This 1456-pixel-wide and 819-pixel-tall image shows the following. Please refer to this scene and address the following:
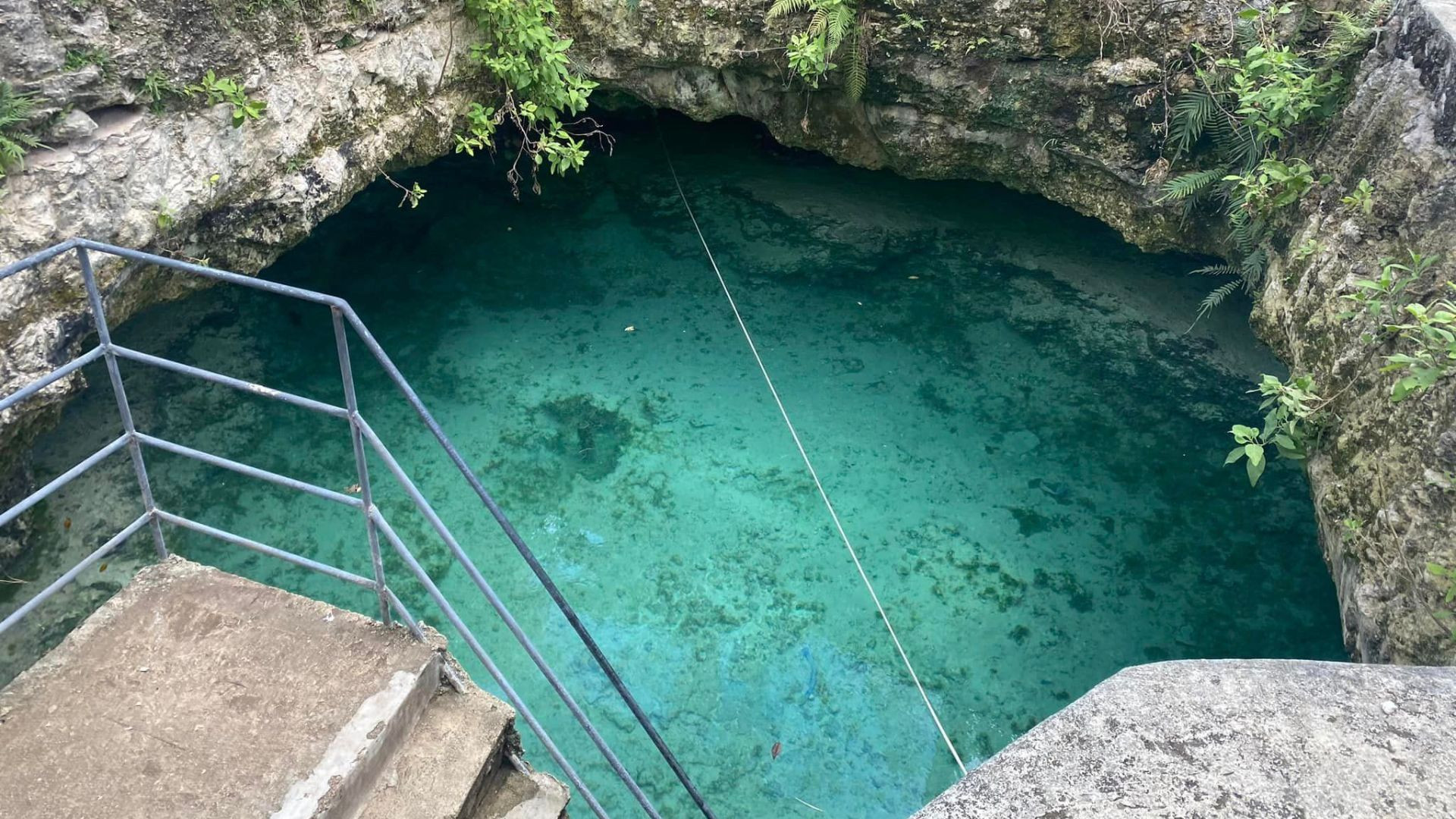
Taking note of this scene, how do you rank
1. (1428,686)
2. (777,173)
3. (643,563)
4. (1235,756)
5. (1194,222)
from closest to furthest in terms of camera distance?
(1235,756)
(1428,686)
(643,563)
(1194,222)
(777,173)

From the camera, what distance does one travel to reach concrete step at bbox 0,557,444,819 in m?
2.35

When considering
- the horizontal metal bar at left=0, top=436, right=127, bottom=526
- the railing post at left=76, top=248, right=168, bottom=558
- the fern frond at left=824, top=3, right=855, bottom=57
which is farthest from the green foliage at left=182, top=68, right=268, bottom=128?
the fern frond at left=824, top=3, right=855, bottom=57

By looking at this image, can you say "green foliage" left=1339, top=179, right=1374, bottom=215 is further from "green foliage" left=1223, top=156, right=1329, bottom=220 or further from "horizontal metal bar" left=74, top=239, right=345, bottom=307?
"horizontal metal bar" left=74, top=239, right=345, bottom=307

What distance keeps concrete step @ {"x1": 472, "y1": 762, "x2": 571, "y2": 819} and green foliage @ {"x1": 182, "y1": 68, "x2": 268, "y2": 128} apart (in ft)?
10.6

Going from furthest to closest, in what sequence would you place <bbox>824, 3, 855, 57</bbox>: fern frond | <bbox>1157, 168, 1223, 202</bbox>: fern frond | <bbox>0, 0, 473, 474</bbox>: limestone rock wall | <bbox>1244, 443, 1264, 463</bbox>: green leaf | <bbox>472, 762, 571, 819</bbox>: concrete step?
<bbox>824, 3, 855, 57</bbox>: fern frond < <bbox>1157, 168, 1223, 202</bbox>: fern frond < <bbox>1244, 443, 1264, 463</bbox>: green leaf < <bbox>0, 0, 473, 474</bbox>: limestone rock wall < <bbox>472, 762, 571, 819</bbox>: concrete step

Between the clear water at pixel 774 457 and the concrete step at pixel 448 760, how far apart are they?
188 cm

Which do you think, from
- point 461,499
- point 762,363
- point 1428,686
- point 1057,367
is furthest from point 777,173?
point 1428,686

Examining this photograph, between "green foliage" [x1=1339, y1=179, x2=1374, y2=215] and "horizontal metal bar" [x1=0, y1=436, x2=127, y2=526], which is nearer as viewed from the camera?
"horizontal metal bar" [x1=0, y1=436, x2=127, y2=526]

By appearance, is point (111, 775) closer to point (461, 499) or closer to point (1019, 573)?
point (461, 499)

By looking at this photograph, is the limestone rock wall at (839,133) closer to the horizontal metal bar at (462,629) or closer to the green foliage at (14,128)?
the green foliage at (14,128)

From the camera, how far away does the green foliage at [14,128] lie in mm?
3473

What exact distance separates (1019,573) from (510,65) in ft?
13.7

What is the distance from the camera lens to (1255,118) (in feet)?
16.6

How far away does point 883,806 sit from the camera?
4.40 meters
